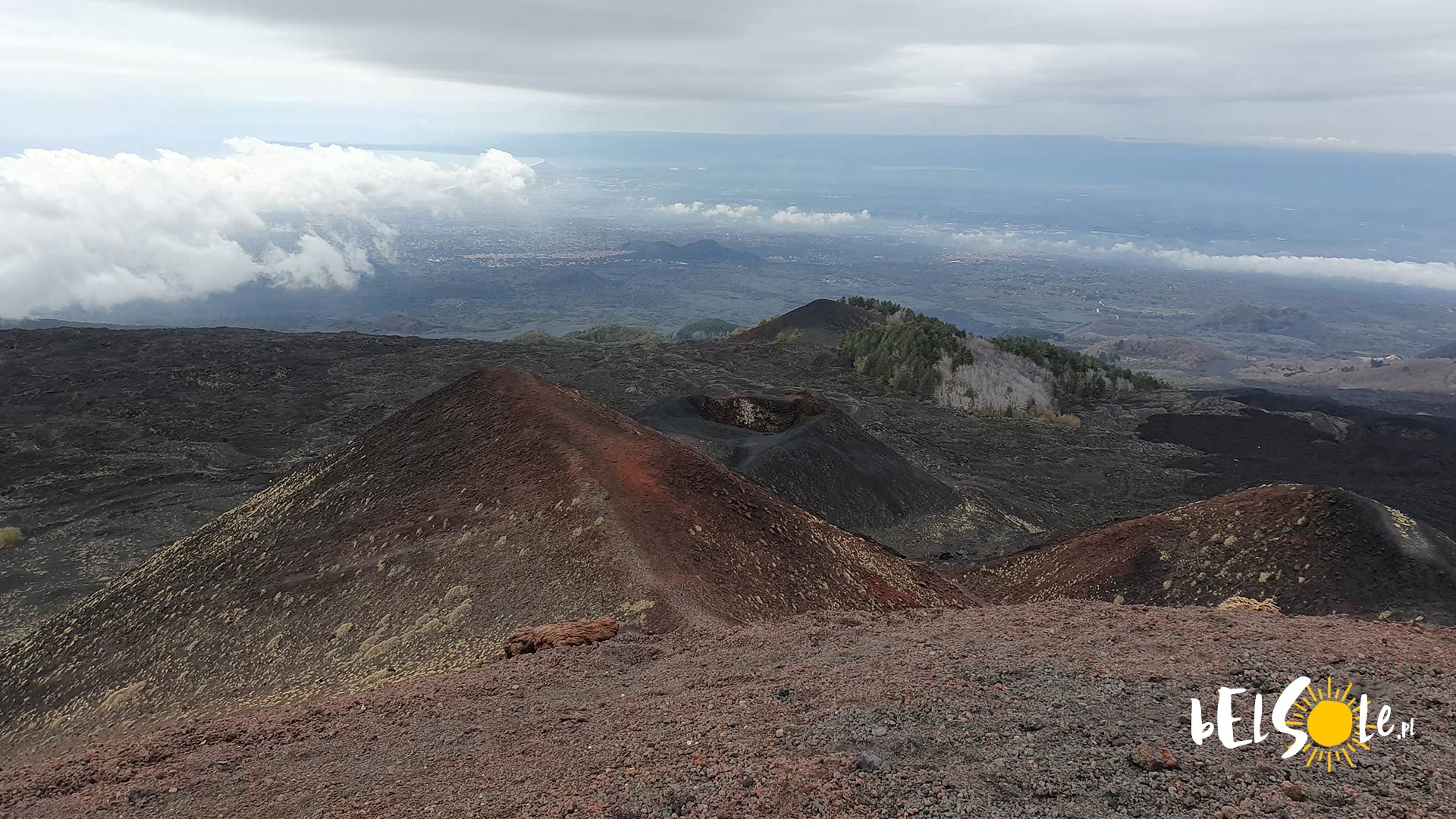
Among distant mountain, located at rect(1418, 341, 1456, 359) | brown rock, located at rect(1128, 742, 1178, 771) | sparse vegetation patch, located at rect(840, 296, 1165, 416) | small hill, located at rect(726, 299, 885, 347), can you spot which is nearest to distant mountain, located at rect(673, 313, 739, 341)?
small hill, located at rect(726, 299, 885, 347)

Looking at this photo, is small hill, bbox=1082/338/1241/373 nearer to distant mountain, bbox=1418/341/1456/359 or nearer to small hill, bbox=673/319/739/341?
distant mountain, bbox=1418/341/1456/359

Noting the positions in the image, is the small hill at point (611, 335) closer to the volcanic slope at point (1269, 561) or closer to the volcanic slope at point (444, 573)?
the volcanic slope at point (1269, 561)

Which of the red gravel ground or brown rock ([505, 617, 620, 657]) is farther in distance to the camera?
brown rock ([505, 617, 620, 657])

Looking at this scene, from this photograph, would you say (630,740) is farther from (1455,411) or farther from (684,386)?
(1455,411)

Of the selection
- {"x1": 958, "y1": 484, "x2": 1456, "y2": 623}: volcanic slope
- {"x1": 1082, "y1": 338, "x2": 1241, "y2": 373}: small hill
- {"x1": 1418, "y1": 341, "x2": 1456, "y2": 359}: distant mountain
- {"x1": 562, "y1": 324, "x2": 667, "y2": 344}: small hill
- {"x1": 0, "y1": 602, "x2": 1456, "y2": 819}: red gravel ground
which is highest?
{"x1": 0, "y1": 602, "x2": 1456, "y2": 819}: red gravel ground

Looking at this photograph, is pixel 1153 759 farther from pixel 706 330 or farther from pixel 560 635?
pixel 706 330

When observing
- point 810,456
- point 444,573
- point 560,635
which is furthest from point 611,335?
point 560,635

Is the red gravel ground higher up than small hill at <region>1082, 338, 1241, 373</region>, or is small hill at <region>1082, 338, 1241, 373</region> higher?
the red gravel ground
